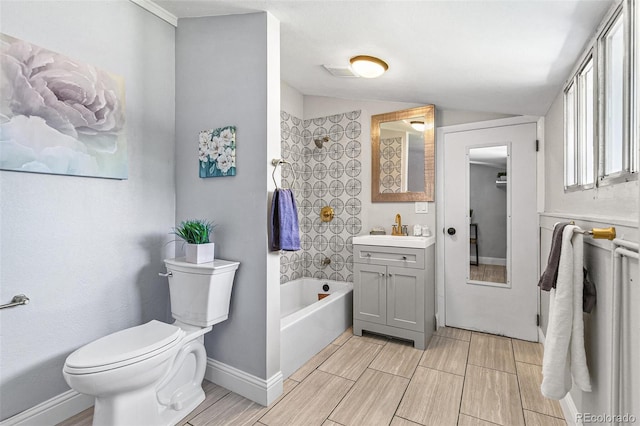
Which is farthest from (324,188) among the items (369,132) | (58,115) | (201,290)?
(58,115)

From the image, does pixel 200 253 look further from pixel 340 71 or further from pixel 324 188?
pixel 324 188

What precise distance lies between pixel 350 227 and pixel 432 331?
4.18 feet

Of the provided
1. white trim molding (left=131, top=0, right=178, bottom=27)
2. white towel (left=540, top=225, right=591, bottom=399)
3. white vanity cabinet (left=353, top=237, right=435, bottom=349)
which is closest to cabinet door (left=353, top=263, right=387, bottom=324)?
white vanity cabinet (left=353, top=237, right=435, bottom=349)

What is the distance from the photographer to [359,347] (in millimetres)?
2580

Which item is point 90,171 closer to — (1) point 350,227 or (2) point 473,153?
(1) point 350,227

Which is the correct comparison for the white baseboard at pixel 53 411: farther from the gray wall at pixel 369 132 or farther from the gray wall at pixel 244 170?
the gray wall at pixel 369 132

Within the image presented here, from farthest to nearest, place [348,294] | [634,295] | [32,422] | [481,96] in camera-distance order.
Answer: [348,294] → [481,96] → [32,422] → [634,295]

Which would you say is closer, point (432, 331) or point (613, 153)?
point (613, 153)

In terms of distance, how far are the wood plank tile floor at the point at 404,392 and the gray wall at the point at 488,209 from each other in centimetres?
83

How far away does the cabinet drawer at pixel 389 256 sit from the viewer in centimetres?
255

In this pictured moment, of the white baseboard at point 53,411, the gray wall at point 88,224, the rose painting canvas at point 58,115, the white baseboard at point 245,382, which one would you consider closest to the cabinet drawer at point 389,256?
the white baseboard at point 245,382

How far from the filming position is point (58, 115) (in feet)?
5.45

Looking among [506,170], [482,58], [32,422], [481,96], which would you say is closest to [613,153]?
[482,58]

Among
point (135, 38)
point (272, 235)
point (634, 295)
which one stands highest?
point (135, 38)
